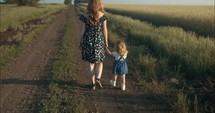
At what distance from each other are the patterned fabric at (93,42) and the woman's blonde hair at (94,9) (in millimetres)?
143

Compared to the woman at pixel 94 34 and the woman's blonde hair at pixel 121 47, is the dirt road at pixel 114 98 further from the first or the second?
the woman's blonde hair at pixel 121 47

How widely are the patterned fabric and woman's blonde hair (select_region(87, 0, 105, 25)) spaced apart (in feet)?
0.47

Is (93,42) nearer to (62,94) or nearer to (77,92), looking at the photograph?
(77,92)

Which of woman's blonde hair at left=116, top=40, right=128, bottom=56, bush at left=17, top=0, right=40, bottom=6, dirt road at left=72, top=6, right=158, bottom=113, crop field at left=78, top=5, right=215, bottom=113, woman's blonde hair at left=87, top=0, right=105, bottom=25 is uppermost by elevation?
bush at left=17, top=0, right=40, bottom=6

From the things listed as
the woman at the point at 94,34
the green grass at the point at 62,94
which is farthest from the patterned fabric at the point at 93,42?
the green grass at the point at 62,94

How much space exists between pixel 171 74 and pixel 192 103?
93.2 inches

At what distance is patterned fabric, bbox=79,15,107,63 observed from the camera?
23.4 feet

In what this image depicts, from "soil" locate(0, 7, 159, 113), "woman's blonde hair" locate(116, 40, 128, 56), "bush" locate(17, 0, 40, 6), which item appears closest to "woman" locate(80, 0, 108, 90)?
"woman's blonde hair" locate(116, 40, 128, 56)

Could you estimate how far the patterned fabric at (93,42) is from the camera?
7141mm

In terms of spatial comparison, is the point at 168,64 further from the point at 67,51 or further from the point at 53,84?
the point at 67,51

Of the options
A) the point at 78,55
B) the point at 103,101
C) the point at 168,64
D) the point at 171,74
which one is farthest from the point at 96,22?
the point at 78,55

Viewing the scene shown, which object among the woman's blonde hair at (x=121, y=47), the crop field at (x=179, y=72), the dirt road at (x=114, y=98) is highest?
the woman's blonde hair at (x=121, y=47)

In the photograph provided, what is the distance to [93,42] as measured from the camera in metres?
7.25

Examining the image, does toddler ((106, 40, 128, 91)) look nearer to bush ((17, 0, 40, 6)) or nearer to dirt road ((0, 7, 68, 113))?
dirt road ((0, 7, 68, 113))
